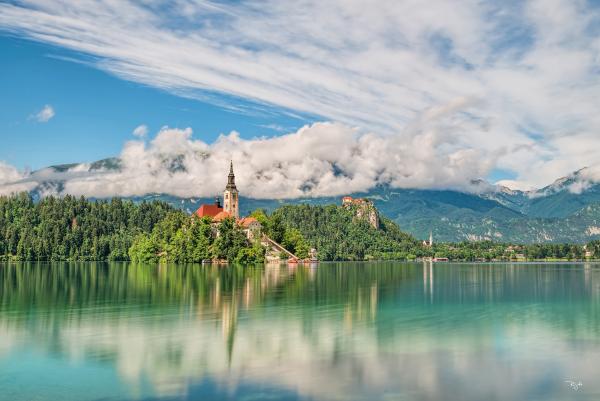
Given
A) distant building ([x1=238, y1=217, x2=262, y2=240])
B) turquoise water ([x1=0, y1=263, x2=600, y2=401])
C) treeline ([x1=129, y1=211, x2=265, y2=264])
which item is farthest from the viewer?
distant building ([x1=238, y1=217, x2=262, y2=240])

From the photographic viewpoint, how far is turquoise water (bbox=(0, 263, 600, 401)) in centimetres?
2312

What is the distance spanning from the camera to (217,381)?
24.0 meters

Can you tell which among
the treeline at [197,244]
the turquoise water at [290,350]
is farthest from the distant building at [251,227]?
the turquoise water at [290,350]

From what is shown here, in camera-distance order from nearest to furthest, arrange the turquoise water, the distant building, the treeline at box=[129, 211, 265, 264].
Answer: the turquoise water < the treeline at box=[129, 211, 265, 264] < the distant building

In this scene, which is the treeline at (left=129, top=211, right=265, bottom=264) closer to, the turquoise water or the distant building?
the distant building

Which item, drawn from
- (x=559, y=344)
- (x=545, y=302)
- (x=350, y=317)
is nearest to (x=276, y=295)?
(x=350, y=317)

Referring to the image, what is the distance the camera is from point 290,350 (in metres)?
30.5

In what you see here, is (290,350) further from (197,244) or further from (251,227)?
(251,227)

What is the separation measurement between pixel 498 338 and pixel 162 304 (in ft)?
93.3

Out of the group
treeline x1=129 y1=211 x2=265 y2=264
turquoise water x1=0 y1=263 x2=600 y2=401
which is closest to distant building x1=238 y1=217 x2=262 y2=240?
treeline x1=129 y1=211 x2=265 y2=264

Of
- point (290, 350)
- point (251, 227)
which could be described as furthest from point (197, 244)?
point (290, 350)

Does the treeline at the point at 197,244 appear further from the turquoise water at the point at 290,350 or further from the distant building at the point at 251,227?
the turquoise water at the point at 290,350

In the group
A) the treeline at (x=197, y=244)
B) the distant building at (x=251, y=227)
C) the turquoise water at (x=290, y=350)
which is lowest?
the turquoise water at (x=290, y=350)

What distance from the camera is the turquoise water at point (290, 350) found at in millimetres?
23125
